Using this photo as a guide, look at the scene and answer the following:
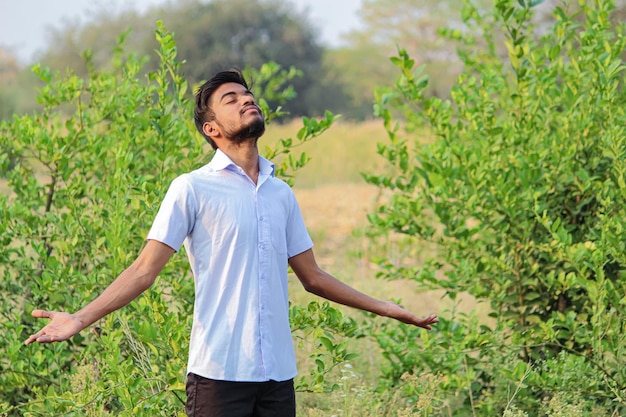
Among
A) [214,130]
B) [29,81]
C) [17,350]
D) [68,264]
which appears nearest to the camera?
[214,130]

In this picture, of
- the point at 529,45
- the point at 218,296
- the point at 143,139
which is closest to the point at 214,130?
the point at 218,296

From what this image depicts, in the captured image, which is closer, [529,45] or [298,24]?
[529,45]

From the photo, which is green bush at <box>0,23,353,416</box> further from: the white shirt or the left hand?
the white shirt

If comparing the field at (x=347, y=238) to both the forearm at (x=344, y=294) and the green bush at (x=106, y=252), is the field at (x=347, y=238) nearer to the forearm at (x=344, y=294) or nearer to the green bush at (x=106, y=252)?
the green bush at (x=106, y=252)

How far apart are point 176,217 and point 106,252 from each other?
1.44 meters

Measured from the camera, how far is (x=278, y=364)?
8.36 feet

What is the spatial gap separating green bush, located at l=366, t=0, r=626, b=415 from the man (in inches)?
55.6

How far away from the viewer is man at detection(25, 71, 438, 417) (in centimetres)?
249

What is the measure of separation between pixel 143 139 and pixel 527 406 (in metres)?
1.95

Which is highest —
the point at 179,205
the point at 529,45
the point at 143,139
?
the point at 529,45

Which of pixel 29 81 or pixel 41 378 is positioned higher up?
pixel 29 81

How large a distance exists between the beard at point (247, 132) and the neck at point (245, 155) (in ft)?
0.04

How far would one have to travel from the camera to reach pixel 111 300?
94.2 inches

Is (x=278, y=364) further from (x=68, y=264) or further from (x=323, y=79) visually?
(x=323, y=79)
